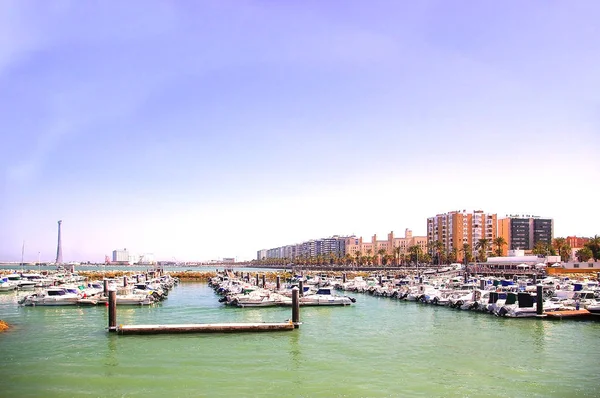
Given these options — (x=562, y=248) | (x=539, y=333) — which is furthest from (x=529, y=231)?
(x=539, y=333)

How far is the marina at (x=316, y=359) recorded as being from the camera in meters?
22.9

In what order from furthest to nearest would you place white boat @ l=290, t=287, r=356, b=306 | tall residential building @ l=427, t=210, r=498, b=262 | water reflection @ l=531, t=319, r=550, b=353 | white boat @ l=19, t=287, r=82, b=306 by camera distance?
1. tall residential building @ l=427, t=210, r=498, b=262
2. white boat @ l=290, t=287, r=356, b=306
3. white boat @ l=19, t=287, r=82, b=306
4. water reflection @ l=531, t=319, r=550, b=353

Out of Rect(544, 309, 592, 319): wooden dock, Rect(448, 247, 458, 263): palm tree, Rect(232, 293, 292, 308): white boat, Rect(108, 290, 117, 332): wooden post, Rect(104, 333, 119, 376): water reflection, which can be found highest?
Rect(108, 290, 117, 332): wooden post

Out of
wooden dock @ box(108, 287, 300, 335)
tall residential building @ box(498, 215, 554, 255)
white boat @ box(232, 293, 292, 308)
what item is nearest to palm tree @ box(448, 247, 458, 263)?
tall residential building @ box(498, 215, 554, 255)

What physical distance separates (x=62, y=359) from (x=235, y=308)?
86.5 ft

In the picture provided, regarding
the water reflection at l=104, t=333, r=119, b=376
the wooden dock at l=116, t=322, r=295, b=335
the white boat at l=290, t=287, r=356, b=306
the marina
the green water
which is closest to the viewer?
the green water

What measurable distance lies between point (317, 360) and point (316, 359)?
24cm

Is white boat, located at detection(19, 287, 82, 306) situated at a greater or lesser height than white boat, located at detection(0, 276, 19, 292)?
greater

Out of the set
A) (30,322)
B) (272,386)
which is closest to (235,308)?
(30,322)

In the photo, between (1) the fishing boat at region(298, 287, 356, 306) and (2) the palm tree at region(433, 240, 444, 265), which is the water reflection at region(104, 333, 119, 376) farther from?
(2) the palm tree at region(433, 240, 444, 265)

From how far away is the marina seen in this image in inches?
903

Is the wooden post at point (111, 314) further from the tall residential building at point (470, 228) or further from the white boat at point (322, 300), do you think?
the tall residential building at point (470, 228)

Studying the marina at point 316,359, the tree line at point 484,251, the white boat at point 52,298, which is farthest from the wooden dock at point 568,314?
the tree line at point 484,251

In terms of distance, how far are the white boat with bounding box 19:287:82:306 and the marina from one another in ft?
31.2
